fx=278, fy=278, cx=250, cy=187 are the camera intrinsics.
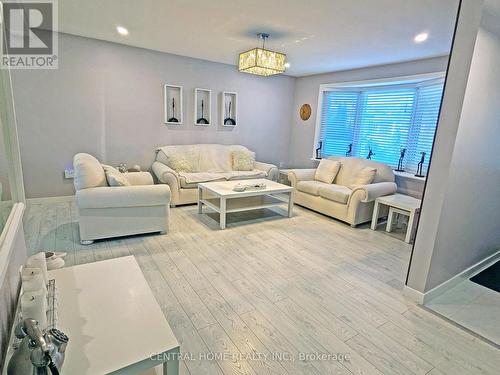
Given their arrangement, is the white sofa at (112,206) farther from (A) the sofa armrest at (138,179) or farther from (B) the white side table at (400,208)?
(B) the white side table at (400,208)

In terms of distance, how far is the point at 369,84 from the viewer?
15.8ft

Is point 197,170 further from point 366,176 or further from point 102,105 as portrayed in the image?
point 366,176

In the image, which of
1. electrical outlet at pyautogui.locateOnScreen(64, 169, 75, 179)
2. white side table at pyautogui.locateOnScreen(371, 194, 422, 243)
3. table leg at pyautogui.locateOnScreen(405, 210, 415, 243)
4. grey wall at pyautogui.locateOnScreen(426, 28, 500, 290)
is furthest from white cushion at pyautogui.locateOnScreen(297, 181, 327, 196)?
electrical outlet at pyautogui.locateOnScreen(64, 169, 75, 179)

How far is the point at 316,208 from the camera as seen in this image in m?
4.32

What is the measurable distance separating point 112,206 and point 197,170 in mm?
2030

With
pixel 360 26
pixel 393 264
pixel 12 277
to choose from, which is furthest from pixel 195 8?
pixel 393 264

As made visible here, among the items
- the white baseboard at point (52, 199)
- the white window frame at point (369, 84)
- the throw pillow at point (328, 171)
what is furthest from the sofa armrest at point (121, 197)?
the white window frame at point (369, 84)

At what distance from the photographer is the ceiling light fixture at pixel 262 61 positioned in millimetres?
3193

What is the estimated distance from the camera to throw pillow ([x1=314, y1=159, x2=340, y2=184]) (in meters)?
4.57

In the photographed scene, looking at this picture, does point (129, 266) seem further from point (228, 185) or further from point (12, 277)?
point (228, 185)

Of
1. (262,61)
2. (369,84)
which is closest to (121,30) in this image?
(262,61)

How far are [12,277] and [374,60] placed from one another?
4848 mm

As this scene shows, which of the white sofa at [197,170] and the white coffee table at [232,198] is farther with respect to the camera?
the white sofa at [197,170]

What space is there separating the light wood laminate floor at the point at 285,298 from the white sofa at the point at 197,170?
75 cm
